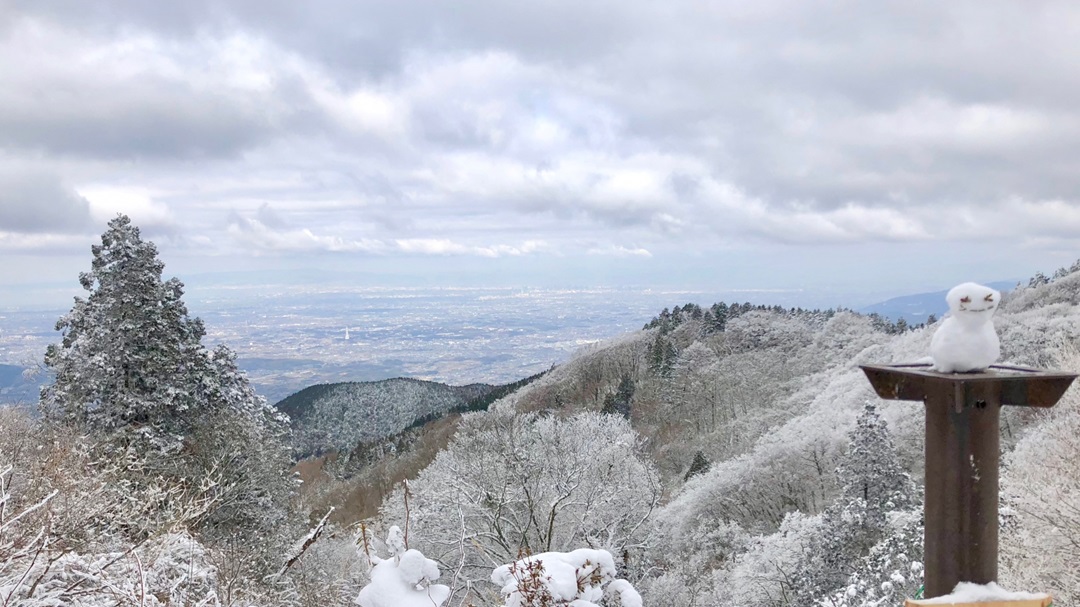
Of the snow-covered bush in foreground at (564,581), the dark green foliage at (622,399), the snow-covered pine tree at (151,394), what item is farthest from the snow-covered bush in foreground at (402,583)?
the dark green foliage at (622,399)

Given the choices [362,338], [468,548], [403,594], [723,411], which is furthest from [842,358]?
[362,338]

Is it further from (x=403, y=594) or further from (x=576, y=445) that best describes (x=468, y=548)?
(x=403, y=594)

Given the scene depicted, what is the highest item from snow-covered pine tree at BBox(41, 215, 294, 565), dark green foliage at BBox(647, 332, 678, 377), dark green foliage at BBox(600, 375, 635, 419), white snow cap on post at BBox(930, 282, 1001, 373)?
white snow cap on post at BBox(930, 282, 1001, 373)

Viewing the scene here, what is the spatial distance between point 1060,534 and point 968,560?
553 inches

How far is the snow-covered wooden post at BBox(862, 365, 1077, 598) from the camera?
91.8 inches

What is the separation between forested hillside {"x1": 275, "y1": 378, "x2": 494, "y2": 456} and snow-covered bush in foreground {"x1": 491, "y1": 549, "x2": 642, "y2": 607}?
289 ft

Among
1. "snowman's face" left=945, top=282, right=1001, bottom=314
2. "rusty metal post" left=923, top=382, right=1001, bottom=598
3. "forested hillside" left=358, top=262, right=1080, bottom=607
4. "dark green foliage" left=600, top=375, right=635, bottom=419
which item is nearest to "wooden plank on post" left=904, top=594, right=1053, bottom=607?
"rusty metal post" left=923, top=382, right=1001, bottom=598

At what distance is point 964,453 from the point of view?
2.38 meters

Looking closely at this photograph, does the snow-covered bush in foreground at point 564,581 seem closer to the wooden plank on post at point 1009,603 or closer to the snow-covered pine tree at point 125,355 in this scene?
the wooden plank on post at point 1009,603

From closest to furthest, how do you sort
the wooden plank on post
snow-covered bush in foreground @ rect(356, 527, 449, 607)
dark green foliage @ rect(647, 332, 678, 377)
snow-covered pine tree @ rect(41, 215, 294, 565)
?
the wooden plank on post, snow-covered bush in foreground @ rect(356, 527, 449, 607), snow-covered pine tree @ rect(41, 215, 294, 565), dark green foliage @ rect(647, 332, 678, 377)

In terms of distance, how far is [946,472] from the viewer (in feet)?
7.92

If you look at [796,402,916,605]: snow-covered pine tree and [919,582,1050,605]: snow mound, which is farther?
[796,402,916,605]: snow-covered pine tree

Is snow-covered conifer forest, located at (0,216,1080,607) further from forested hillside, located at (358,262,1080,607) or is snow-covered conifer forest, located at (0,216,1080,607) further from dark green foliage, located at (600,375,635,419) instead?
dark green foliage, located at (600,375,635,419)

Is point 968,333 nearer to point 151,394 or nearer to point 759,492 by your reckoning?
point 151,394
